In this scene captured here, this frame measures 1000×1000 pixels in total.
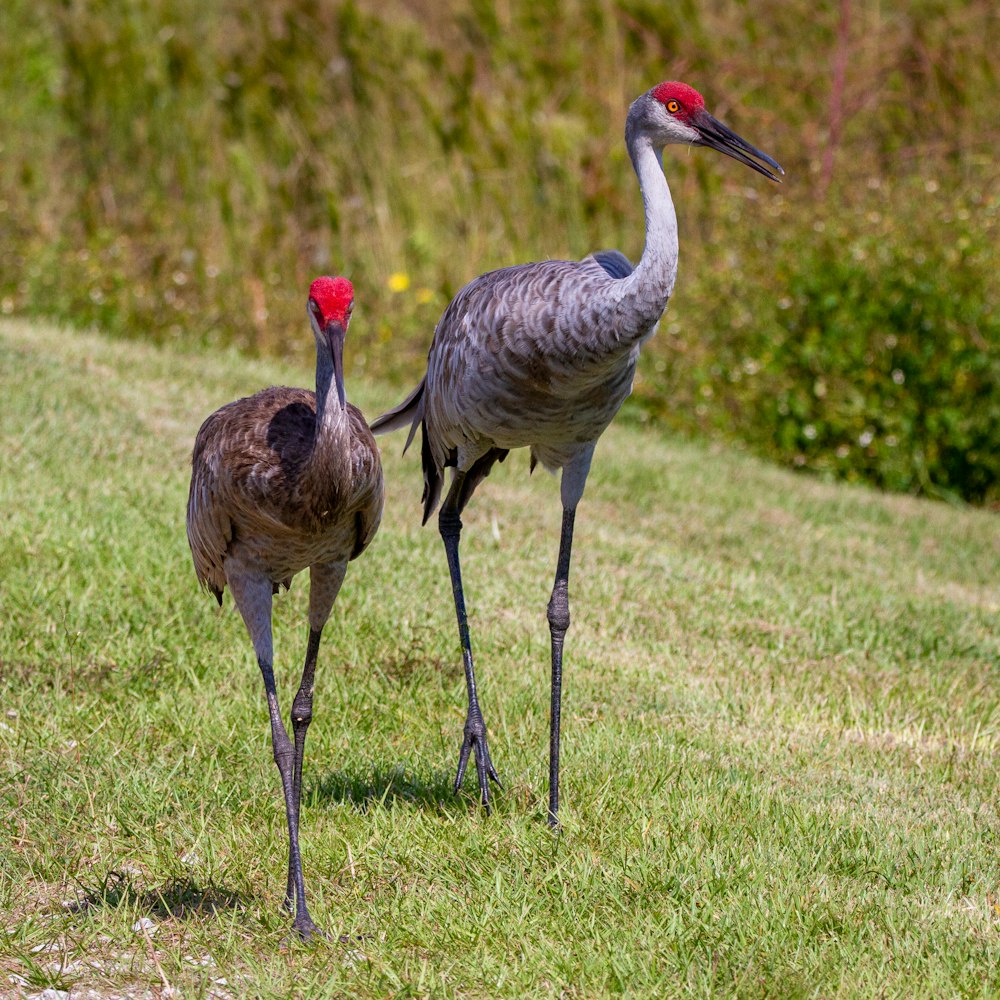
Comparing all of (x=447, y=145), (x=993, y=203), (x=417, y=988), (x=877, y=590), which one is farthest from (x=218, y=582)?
(x=447, y=145)

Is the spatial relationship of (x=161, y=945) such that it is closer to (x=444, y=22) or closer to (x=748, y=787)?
(x=748, y=787)

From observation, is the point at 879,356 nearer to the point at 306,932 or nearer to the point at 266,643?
the point at 266,643

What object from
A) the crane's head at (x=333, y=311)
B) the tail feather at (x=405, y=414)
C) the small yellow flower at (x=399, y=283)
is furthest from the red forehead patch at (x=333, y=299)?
the small yellow flower at (x=399, y=283)

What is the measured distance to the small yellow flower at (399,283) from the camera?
34.8ft

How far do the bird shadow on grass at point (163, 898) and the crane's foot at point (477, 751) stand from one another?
926 millimetres

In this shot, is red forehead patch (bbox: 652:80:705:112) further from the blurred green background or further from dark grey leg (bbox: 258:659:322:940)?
the blurred green background

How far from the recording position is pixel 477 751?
449 cm

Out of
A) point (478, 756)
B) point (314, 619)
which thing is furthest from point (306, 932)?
point (478, 756)

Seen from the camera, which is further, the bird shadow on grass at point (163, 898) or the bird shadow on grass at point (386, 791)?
the bird shadow on grass at point (386, 791)

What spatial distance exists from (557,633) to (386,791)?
0.77m

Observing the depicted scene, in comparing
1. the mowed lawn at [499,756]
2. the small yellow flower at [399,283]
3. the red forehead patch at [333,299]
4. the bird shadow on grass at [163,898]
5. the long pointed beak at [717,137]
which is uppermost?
the long pointed beak at [717,137]

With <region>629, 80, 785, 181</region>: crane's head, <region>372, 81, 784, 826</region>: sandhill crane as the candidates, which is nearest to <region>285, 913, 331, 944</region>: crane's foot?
<region>372, 81, 784, 826</region>: sandhill crane

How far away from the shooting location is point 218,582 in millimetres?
4312

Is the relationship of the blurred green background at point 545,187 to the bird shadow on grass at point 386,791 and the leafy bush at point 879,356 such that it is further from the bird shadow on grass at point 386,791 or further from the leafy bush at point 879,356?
the bird shadow on grass at point 386,791
